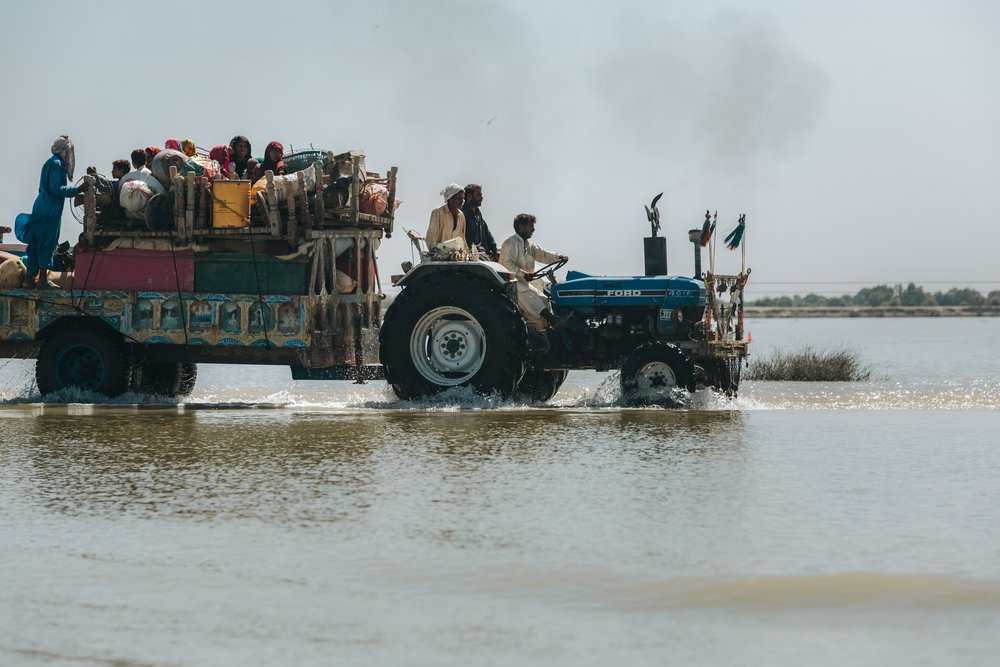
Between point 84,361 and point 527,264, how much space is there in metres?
4.37

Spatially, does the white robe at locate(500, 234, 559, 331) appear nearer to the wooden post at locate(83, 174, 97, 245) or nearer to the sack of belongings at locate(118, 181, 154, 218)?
the sack of belongings at locate(118, 181, 154, 218)

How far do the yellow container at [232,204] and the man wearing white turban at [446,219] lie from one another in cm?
176

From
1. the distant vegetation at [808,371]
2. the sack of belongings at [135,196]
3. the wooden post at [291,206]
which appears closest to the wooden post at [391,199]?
the wooden post at [291,206]

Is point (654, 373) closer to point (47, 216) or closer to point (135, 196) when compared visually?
point (135, 196)

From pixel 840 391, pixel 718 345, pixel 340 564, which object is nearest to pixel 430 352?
pixel 718 345

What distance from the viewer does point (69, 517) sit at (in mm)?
7090

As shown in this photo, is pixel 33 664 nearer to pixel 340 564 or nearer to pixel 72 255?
pixel 340 564

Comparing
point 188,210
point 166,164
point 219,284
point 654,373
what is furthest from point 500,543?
point 166,164

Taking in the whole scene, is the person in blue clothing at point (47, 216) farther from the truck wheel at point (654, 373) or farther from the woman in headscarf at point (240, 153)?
Result: the truck wheel at point (654, 373)

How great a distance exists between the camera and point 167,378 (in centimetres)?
1515

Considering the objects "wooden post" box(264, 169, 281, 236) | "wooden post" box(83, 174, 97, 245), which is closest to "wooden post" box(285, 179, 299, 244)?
"wooden post" box(264, 169, 281, 236)

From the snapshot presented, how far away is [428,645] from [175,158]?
964 cm

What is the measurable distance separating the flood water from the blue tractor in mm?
1563

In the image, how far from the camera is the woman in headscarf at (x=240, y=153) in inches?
560
